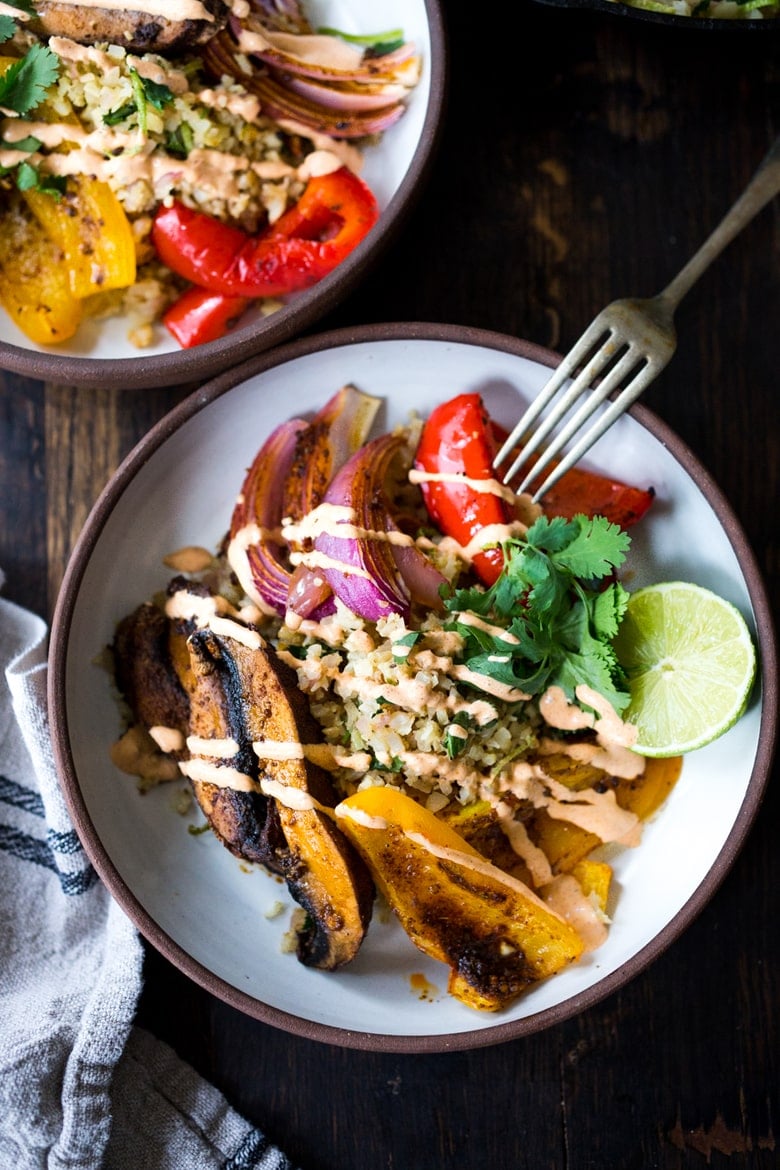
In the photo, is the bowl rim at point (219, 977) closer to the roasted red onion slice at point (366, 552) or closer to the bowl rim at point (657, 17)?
the roasted red onion slice at point (366, 552)

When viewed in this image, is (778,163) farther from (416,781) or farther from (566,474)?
(416,781)

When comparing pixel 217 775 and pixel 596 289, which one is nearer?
pixel 217 775

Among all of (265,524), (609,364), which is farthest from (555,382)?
(265,524)

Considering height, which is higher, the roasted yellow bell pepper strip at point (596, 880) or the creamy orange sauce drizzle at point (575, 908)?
the roasted yellow bell pepper strip at point (596, 880)

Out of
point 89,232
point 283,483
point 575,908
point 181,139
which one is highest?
point 181,139

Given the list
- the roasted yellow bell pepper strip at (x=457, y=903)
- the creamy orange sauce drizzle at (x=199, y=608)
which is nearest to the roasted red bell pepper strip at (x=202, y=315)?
the creamy orange sauce drizzle at (x=199, y=608)

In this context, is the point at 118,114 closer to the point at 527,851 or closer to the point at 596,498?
the point at 596,498

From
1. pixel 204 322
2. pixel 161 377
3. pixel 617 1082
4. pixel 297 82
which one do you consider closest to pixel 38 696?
pixel 161 377

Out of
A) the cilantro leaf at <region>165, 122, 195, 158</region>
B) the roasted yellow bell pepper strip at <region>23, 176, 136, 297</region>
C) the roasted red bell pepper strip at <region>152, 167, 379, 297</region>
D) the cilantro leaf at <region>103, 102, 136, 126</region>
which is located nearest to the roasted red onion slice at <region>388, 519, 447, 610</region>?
the roasted red bell pepper strip at <region>152, 167, 379, 297</region>
